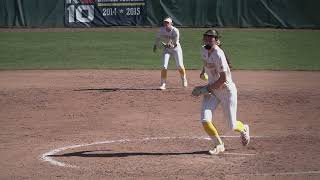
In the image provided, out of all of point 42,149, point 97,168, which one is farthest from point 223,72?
point 42,149

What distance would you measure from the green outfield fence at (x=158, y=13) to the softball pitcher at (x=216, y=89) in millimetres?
24180

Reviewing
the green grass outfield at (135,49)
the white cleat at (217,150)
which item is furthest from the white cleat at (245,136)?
the green grass outfield at (135,49)

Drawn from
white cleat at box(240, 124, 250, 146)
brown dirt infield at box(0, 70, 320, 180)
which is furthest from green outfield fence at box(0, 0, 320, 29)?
white cleat at box(240, 124, 250, 146)

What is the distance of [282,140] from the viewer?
11336 mm

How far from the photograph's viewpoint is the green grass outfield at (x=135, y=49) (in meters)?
22.8

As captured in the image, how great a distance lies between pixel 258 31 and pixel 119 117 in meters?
20.9

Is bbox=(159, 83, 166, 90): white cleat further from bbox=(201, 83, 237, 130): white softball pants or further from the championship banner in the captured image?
the championship banner

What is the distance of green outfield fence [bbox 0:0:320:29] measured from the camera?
33812mm

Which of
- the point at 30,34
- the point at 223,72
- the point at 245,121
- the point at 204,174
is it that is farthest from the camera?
the point at 30,34

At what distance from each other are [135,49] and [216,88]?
1756 cm

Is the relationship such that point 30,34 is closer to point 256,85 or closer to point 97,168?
point 256,85

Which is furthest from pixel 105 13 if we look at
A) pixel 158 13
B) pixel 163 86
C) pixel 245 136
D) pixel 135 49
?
pixel 245 136

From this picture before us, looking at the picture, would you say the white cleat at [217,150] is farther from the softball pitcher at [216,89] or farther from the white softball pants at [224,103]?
the white softball pants at [224,103]

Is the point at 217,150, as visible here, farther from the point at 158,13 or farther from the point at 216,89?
the point at 158,13
